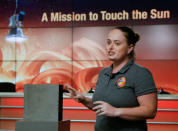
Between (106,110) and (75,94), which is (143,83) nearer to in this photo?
(106,110)

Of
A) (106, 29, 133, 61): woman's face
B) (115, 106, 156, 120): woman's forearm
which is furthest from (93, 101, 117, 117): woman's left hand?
(106, 29, 133, 61): woman's face

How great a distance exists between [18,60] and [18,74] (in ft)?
1.01

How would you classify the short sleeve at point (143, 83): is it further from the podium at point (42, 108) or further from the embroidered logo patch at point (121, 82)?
the podium at point (42, 108)

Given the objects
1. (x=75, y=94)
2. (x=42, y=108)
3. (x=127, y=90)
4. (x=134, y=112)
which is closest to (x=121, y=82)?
(x=127, y=90)

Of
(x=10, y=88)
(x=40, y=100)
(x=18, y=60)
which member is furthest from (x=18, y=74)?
(x=40, y=100)

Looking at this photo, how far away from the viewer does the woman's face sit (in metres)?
1.38

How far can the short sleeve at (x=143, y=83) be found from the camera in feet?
4.24

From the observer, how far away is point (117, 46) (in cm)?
138

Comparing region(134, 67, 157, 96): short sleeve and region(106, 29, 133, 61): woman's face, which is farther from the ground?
region(106, 29, 133, 61): woman's face

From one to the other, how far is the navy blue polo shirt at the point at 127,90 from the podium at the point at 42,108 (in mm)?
→ 252

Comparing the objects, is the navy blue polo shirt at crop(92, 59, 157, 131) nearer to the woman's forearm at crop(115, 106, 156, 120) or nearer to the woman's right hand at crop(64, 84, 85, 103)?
the woman's forearm at crop(115, 106, 156, 120)

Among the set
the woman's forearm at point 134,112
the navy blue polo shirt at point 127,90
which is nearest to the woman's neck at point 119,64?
the navy blue polo shirt at point 127,90

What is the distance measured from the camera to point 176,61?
6297 mm

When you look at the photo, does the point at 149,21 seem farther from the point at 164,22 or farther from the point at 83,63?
the point at 83,63
